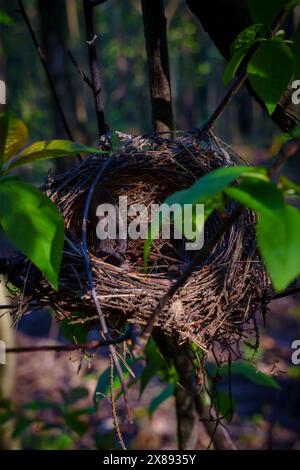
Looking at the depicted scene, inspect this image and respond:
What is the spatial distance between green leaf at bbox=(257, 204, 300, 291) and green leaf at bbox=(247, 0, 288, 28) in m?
0.46

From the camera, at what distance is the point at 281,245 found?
485 millimetres

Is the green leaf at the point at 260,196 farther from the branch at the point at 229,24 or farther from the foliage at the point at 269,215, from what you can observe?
the branch at the point at 229,24

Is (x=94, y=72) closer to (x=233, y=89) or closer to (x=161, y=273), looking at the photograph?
(x=233, y=89)

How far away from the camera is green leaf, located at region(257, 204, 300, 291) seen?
0.47m

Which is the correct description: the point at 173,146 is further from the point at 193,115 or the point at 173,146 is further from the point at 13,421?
the point at 193,115

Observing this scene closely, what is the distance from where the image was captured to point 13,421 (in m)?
2.61

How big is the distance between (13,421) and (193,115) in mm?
18302

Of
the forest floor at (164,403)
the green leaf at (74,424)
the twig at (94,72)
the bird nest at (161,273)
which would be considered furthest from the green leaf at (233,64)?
the forest floor at (164,403)

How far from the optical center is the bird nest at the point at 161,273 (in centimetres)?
103

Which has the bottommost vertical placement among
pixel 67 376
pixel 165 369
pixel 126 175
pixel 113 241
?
pixel 67 376

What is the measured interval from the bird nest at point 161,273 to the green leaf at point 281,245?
0.51 m

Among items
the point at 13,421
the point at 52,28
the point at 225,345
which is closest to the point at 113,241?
the point at 225,345

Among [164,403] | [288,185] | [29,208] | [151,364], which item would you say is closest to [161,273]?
[151,364]

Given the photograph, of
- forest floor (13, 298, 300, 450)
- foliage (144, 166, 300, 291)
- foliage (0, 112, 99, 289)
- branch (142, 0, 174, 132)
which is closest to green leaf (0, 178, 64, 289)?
foliage (0, 112, 99, 289)
